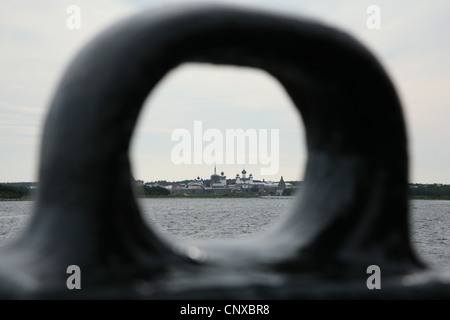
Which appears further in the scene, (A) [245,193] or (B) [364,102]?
(A) [245,193]

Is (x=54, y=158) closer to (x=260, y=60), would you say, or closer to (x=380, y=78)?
(x=260, y=60)

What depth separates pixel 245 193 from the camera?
6152 inches

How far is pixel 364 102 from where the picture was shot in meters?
3.98

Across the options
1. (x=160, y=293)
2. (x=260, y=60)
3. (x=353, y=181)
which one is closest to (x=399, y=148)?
(x=353, y=181)

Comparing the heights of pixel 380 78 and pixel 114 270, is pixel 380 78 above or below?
above

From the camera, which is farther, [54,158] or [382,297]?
[382,297]
